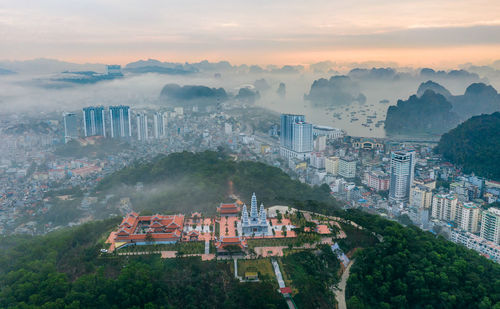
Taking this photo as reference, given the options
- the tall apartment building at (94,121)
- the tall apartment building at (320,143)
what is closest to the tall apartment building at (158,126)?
the tall apartment building at (94,121)

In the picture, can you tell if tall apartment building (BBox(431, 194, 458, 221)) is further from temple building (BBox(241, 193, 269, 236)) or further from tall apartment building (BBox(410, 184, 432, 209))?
temple building (BBox(241, 193, 269, 236))

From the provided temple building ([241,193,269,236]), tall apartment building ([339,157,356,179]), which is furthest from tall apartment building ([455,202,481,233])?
temple building ([241,193,269,236])

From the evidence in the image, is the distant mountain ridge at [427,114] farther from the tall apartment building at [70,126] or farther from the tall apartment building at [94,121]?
the tall apartment building at [70,126]

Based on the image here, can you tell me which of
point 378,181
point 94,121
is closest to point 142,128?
point 94,121

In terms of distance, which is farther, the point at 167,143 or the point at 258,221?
the point at 167,143

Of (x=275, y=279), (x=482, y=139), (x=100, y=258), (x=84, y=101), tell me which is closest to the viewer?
(x=275, y=279)

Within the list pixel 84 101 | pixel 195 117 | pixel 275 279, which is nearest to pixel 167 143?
pixel 195 117

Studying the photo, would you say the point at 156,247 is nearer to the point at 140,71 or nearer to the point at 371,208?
the point at 371,208

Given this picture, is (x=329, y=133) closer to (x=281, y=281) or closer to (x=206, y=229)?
(x=206, y=229)
